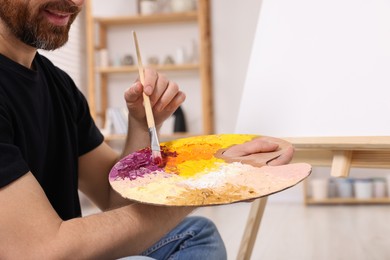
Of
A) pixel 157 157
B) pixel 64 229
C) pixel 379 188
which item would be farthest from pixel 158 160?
pixel 379 188

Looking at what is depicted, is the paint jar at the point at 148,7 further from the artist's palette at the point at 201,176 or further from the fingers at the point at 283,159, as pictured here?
the fingers at the point at 283,159

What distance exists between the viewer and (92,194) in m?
1.29

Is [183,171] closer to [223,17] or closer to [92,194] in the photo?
[92,194]

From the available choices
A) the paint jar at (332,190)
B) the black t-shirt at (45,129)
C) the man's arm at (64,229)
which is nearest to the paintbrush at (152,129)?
the man's arm at (64,229)

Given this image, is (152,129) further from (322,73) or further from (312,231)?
(312,231)

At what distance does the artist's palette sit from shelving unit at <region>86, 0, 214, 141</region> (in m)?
2.77

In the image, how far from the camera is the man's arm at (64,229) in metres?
0.73

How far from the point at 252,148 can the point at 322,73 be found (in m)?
0.53

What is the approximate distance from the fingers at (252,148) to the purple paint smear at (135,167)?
150mm

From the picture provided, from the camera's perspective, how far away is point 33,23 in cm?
94

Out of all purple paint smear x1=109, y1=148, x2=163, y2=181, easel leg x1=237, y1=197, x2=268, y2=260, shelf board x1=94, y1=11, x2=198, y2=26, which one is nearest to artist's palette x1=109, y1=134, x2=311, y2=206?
purple paint smear x1=109, y1=148, x2=163, y2=181

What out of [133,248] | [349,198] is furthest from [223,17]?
[133,248]

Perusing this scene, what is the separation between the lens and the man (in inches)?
29.5

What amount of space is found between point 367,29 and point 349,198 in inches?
95.8
